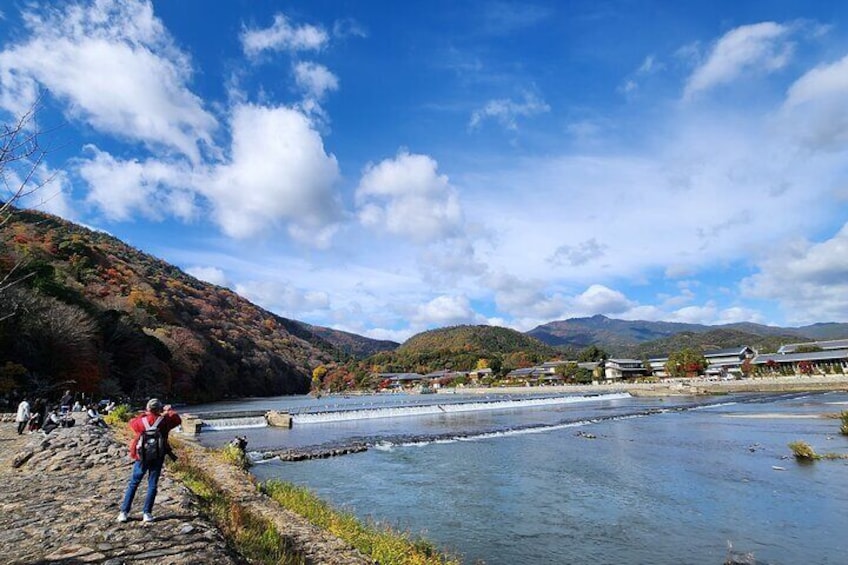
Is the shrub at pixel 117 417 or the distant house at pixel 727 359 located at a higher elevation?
the distant house at pixel 727 359

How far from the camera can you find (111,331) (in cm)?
4597

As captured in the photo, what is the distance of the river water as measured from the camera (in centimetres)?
992

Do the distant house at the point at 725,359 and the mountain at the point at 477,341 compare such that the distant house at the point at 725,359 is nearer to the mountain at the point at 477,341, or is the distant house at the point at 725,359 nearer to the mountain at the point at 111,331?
the mountain at the point at 477,341

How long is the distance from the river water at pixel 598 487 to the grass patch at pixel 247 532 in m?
4.00

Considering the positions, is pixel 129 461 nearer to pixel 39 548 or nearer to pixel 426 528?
pixel 39 548

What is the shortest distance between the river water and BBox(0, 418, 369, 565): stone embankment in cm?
341

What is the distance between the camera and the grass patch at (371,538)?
7.83 metres

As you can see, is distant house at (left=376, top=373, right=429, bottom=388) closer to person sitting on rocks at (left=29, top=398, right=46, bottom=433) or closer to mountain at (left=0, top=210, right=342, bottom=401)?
mountain at (left=0, top=210, right=342, bottom=401)

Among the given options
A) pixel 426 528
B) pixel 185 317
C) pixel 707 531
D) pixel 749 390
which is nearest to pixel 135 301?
pixel 185 317

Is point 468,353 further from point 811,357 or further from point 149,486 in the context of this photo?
point 149,486

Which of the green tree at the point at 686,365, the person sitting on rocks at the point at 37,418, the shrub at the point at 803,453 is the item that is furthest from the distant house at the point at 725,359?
the person sitting on rocks at the point at 37,418

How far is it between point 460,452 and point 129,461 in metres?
14.0

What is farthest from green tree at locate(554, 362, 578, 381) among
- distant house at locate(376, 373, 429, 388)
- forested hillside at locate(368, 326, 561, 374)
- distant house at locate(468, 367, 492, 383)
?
distant house at locate(376, 373, 429, 388)

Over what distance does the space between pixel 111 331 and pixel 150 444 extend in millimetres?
47996
